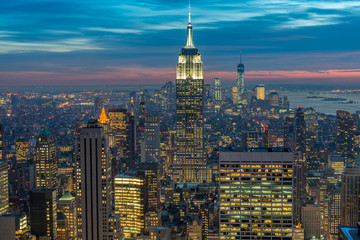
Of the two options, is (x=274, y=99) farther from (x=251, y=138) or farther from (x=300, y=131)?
(x=300, y=131)

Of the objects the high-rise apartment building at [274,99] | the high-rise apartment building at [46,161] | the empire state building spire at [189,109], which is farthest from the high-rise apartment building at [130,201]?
the high-rise apartment building at [274,99]

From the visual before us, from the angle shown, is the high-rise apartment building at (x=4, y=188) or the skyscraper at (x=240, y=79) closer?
the high-rise apartment building at (x=4, y=188)

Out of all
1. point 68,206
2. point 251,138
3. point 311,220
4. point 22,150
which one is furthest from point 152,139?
point 311,220

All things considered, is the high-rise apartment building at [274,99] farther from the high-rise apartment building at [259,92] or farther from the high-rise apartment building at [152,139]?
the high-rise apartment building at [152,139]

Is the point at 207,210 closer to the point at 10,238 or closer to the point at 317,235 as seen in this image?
the point at 317,235

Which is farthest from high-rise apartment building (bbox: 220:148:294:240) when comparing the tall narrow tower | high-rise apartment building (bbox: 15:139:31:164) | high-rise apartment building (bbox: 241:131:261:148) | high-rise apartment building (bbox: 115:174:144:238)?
the tall narrow tower
